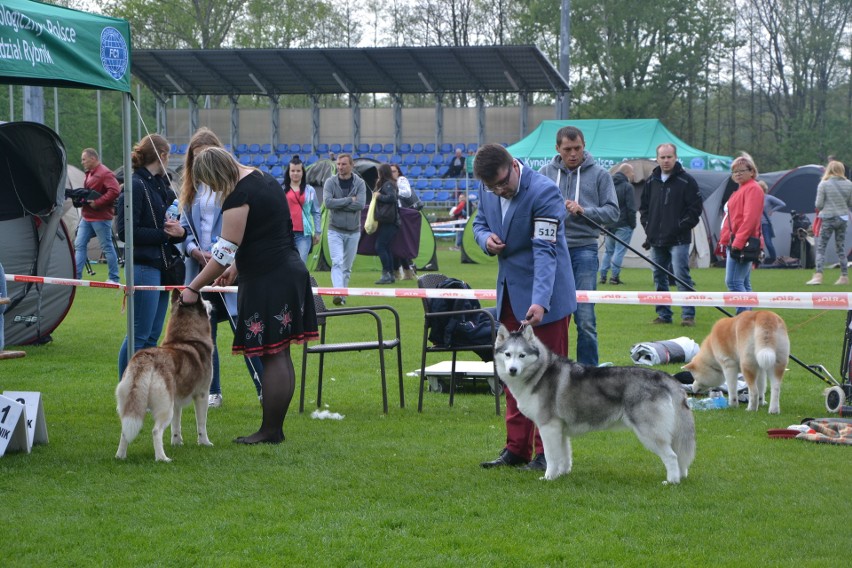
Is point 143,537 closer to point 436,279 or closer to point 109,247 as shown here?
point 436,279

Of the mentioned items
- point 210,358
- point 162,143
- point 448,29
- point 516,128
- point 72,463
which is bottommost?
point 72,463

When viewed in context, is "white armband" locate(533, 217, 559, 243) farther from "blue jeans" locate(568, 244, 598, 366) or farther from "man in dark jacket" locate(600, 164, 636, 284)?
"man in dark jacket" locate(600, 164, 636, 284)

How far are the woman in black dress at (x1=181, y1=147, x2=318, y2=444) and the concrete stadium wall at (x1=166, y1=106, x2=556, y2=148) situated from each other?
1229 inches

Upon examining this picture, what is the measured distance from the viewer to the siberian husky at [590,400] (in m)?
4.84

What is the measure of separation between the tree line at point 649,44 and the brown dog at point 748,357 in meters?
37.4

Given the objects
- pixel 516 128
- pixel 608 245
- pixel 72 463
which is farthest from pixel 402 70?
pixel 72 463

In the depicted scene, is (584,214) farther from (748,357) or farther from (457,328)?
(748,357)

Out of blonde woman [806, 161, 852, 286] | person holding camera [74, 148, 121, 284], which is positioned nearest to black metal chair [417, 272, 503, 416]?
person holding camera [74, 148, 121, 284]

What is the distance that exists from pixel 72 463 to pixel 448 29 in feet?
151

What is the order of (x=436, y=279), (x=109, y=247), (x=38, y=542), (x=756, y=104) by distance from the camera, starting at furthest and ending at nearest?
(x=756, y=104) → (x=109, y=247) → (x=436, y=279) → (x=38, y=542)

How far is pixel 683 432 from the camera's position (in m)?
4.87

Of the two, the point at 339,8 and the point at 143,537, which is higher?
the point at 339,8

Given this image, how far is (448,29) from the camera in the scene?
161 feet

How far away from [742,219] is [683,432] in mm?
6046
